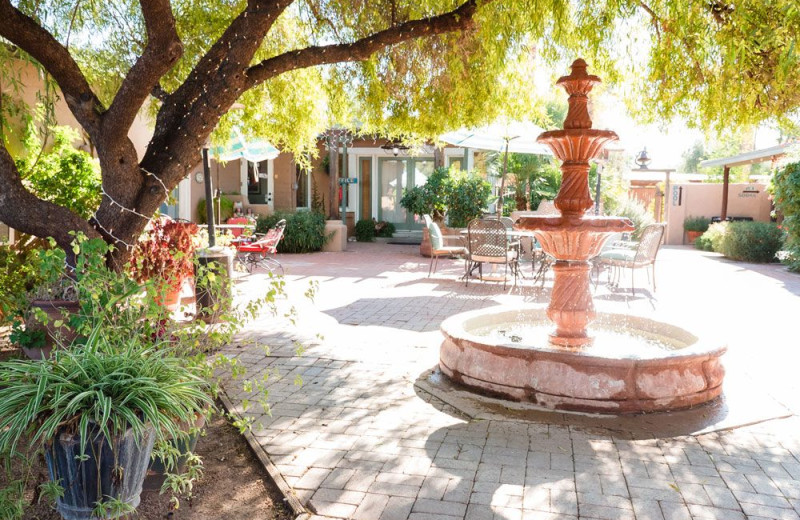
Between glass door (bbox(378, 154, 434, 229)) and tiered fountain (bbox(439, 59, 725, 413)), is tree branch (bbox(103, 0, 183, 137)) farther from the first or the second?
glass door (bbox(378, 154, 434, 229))

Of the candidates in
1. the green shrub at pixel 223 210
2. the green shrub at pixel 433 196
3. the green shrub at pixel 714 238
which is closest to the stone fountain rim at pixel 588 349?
the green shrub at pixel 433 196

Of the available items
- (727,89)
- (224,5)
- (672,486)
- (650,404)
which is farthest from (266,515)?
(224,5)

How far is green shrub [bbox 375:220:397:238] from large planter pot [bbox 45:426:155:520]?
57.3ft

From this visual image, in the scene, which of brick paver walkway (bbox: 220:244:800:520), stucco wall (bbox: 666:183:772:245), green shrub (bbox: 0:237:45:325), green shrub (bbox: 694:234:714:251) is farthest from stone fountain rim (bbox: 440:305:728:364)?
stucco wall (bbox: 666:183:772:245)

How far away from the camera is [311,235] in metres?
15.8

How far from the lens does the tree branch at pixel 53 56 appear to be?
3898 mm

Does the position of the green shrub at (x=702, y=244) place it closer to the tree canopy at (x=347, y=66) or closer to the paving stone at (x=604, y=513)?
the tree canopy at (x=347, y=66)

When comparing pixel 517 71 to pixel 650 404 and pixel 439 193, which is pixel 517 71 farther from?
pixel 439 193

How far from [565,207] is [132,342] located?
333 cm

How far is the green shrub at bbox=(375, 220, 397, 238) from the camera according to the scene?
65.5 ft

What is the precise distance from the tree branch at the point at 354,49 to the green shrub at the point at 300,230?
1096cm

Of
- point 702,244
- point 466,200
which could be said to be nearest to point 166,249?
point 466,200

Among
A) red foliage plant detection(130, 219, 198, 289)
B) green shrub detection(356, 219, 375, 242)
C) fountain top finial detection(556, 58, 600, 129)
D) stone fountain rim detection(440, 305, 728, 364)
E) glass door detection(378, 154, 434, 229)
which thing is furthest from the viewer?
glass door detection(378, 154, 434, 229)

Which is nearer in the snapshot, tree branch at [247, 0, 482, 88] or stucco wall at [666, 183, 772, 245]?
tree branch at [247, 0, 482, 88]
